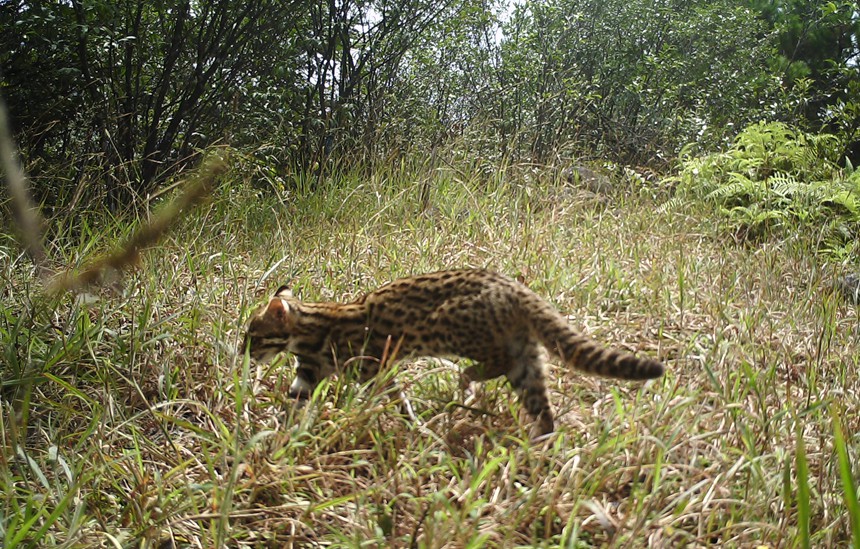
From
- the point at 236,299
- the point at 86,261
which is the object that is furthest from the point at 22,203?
the point at 86,261

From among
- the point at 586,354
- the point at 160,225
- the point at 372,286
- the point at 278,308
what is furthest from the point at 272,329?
the point at 160,225

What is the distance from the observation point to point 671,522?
278 centimetres

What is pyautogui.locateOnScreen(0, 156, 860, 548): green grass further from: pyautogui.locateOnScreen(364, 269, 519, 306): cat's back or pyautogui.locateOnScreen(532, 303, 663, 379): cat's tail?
pyautogui.locateOnScreen(364, 269, 519, 306): cat's back

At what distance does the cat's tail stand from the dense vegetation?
0.25 m

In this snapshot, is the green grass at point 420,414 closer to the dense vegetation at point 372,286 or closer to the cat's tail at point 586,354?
the dense vegetation at point 372,286

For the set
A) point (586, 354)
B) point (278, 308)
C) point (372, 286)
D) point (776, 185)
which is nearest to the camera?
point (586, 354)

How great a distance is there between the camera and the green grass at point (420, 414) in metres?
2.80

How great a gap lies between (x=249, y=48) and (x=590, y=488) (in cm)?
625

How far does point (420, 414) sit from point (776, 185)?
5.90 meters

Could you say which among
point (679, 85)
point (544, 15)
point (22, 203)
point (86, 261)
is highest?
point (544, 15)

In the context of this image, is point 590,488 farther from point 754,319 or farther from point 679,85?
point 679,85

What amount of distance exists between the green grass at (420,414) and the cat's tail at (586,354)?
0.20 m

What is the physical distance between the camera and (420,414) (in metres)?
3.56

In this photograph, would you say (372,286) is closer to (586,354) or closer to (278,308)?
(278,308)
